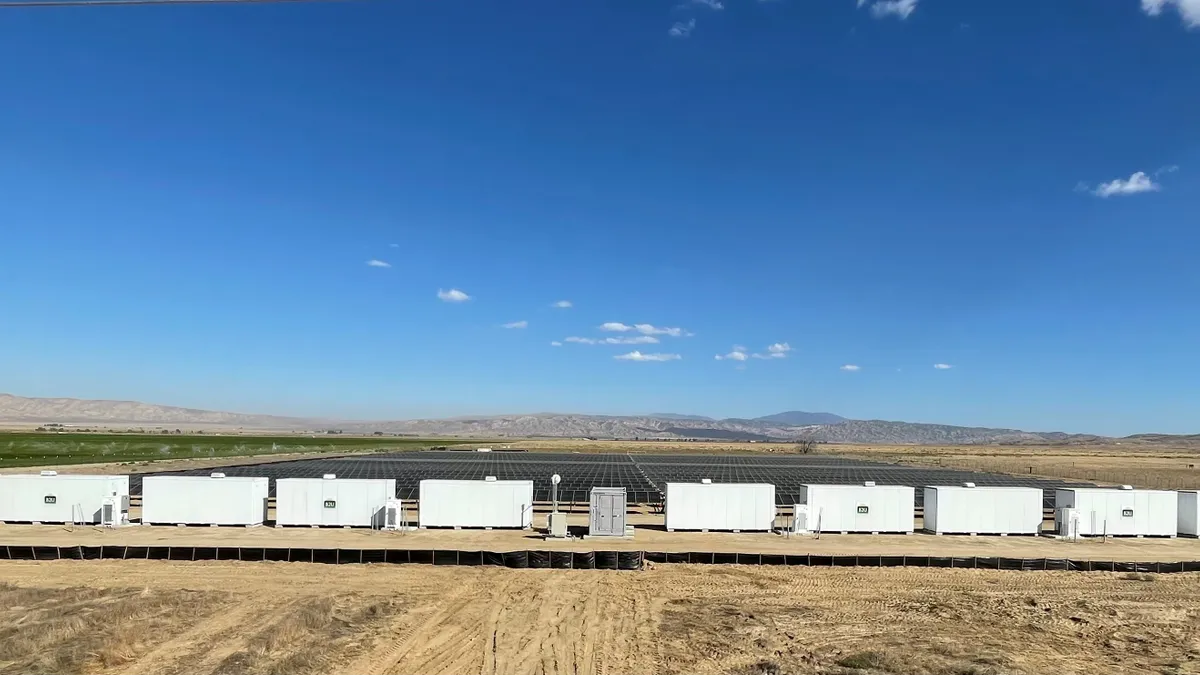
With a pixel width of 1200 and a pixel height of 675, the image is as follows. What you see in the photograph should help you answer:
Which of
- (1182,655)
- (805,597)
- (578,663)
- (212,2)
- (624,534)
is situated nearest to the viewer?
(212,2)

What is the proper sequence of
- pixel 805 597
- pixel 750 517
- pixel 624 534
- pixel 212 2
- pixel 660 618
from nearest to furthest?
1. pixel 212 2
2. pixel 660 618
3. pixel 805 597
4. pixel 624 534
5. pixel 750 517

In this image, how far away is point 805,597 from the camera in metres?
21.3

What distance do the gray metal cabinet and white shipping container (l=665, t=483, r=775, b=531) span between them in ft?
11.3

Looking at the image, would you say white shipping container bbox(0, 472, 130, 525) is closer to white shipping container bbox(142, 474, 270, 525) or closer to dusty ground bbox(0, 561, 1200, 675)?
white shipping container bbox(142, 474, 270, 525)

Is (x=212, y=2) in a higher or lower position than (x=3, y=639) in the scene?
higher

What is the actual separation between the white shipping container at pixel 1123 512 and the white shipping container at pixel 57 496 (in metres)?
45.8

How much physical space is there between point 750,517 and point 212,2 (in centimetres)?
3015

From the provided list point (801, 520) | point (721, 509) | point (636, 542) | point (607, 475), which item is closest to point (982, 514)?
point (801, 520)

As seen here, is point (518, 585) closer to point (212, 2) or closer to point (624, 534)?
point (624, 534)

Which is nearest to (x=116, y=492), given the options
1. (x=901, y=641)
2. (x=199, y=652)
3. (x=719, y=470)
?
(x=199, y=652)

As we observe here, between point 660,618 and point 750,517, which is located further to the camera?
point 750,517

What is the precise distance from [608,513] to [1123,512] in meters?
25.7

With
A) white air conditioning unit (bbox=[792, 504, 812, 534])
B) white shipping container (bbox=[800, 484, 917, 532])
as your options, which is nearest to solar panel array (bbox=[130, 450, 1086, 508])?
white shipping container (bbox=[800, 484, 917, 532])

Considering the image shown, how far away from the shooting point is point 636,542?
31.3m
